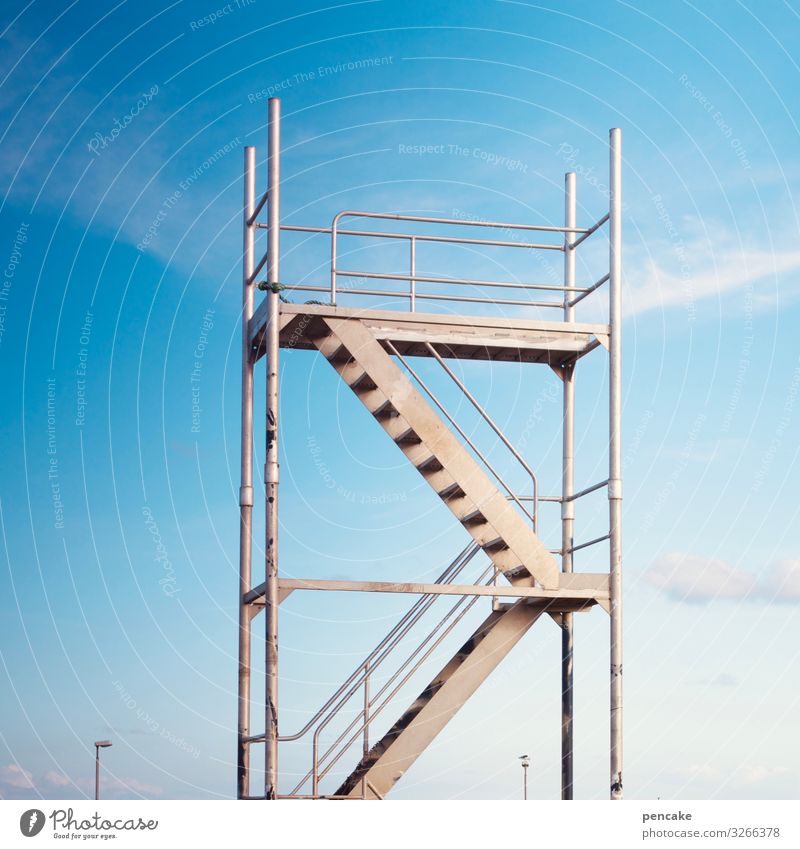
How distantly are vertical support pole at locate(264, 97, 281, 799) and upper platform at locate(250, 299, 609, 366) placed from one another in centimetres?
52

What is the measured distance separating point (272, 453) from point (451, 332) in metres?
3.67

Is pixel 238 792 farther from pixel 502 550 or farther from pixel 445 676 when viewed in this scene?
pixel 502 550

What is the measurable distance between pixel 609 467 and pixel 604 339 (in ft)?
7.30

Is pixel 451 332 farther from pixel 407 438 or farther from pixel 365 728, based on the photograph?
pixel 365 728

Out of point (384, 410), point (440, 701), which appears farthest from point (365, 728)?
point (384, 410)

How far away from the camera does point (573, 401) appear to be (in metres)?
27.3

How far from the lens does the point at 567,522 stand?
26.5 metres

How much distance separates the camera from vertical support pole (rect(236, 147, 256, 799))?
24.2m

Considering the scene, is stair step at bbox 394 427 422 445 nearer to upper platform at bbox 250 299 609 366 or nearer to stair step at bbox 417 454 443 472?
stair step at bbox 417 454 443 472

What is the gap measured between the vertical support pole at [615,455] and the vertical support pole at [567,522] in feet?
5.38

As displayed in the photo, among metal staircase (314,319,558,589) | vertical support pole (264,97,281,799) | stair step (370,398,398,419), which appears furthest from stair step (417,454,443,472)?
vertical support pole (264,97,281,799)
